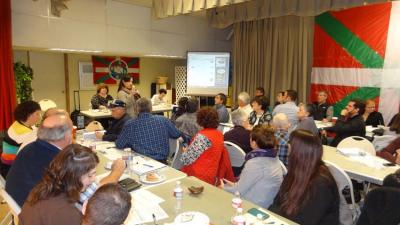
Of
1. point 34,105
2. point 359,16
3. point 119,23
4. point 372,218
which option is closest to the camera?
point 372,218

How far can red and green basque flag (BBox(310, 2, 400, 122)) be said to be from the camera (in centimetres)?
523

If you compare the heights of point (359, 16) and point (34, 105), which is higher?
point (359, 16)

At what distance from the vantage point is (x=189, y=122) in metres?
3.93

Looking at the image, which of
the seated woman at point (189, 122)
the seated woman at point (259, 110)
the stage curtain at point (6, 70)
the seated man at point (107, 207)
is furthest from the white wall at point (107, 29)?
the seated man at point (107, 207)

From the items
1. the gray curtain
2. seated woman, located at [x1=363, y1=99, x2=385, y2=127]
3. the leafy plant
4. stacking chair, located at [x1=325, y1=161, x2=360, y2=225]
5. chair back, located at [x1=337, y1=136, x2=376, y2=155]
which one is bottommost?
stacking chair, located at [x1=325, y1=161, x2=360, y2=225]

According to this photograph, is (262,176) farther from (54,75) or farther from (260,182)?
(54,75)

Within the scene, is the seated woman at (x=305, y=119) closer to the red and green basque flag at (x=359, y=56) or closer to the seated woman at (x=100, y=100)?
the red and green basque flag at (x=359, y=56)

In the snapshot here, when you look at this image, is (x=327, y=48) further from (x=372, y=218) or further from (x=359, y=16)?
(x=372, y=218)

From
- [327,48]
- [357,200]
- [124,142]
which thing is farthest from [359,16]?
[124,142]

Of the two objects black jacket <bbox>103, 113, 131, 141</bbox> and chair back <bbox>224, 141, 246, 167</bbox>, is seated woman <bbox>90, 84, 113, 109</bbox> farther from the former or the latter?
chair back <bbox>224, 141, 246, 167</bbox>

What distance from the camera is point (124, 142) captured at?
10.3 ft

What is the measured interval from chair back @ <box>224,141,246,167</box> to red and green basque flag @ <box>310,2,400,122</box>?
12.0 ft

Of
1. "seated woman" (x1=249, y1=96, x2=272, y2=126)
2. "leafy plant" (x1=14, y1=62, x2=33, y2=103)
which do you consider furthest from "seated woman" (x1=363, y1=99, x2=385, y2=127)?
"leafy plant" (x1=14, y1=62, x2=33, y2=103)

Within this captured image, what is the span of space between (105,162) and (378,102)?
4934 millimetres
